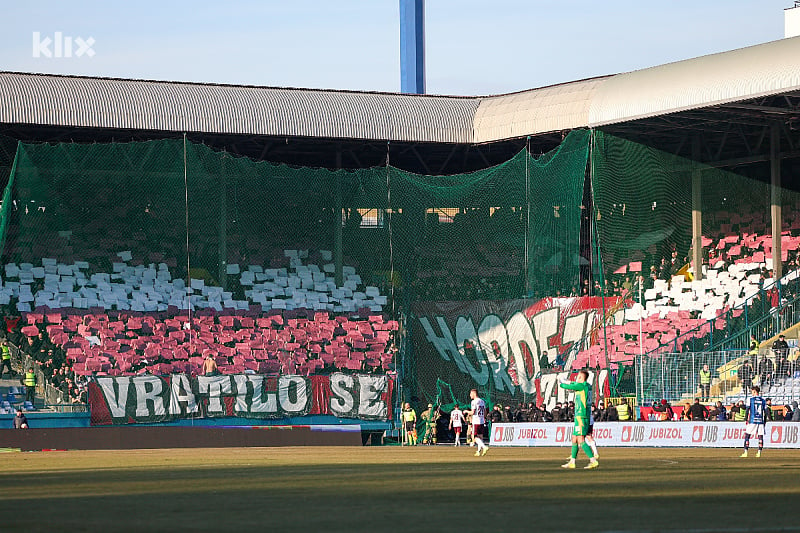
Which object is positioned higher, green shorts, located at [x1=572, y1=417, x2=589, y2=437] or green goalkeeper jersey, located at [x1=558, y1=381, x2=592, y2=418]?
green goalkeeper jersey, located at [x1=558, y1=381, x2=592, y2=418]

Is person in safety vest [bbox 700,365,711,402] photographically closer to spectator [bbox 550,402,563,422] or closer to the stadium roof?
spectator [bbox 550,402,563,422]

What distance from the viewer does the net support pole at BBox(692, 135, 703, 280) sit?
184ft

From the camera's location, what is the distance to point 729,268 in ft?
184

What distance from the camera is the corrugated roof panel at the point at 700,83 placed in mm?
47312

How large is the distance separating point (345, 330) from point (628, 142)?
1324 centimetres

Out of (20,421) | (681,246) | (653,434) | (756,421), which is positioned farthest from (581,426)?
(681,246)

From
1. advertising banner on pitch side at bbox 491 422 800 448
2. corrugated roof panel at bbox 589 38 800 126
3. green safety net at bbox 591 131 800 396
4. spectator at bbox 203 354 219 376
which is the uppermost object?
corrugated roof panel at bbox 589 38 800 126

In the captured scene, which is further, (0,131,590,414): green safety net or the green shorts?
(0,131,590,414): green safety net

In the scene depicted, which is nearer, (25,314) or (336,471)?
(336,471)

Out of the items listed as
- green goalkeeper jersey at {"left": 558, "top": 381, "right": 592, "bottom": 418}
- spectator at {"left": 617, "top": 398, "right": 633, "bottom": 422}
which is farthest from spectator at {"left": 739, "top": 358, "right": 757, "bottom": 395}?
green goalkeeper jersey at {"left": 558, "top": 381, "right": 592, "bottom": 418}

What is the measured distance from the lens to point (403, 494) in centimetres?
2039

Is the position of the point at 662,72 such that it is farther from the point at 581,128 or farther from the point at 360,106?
the point at 360,106

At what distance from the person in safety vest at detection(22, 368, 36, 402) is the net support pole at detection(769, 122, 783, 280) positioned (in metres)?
28.5

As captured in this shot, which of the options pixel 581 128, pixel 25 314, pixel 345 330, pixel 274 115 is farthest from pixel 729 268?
pixel 25 314
